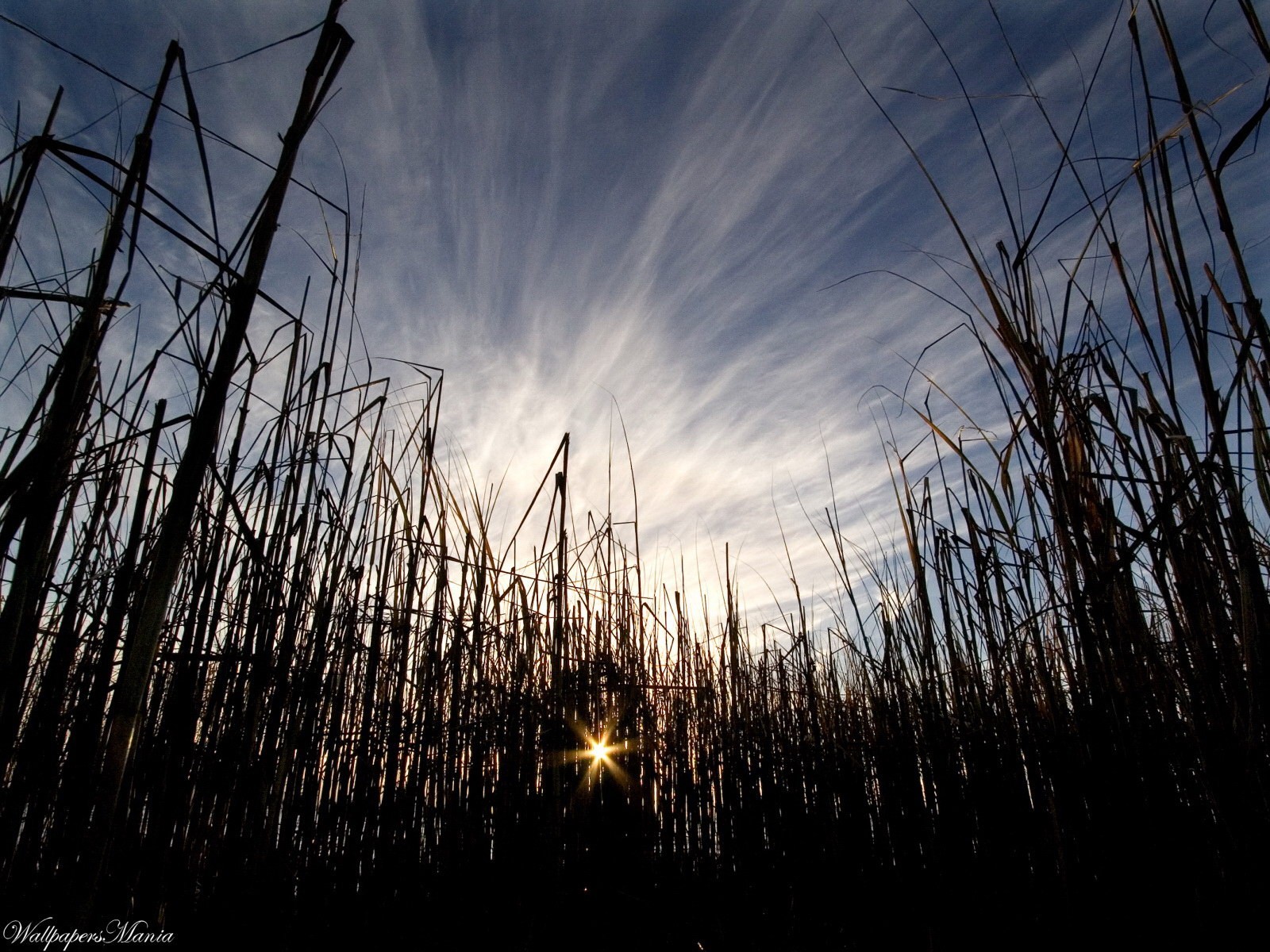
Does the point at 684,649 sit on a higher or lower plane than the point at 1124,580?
higher

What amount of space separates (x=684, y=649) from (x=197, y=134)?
7.04 feet

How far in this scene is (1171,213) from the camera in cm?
75

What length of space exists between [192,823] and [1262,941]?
1.63 metres

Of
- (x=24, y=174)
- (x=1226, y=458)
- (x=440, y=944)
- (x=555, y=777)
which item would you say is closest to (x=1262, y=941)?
(x=1226, y=458)

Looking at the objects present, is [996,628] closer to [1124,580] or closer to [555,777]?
[1124,580]

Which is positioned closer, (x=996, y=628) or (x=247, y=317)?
(x=247, y=317)

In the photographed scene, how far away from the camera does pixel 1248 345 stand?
2.44 ft

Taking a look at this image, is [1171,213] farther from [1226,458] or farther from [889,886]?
[889,886]

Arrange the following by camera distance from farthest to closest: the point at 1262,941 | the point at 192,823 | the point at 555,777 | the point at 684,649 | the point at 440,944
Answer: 1. the point at 684,649
2. the point at 555,777
3. the point at 440,944
4. the point at 192,823
5. the point at 1262,941

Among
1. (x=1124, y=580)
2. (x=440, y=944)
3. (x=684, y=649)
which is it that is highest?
(x=684, y=649)

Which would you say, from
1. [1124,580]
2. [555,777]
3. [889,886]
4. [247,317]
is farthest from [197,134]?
[889,886]

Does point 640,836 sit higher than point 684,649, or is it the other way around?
point 684,649

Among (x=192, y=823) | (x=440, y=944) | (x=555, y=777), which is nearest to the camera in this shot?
(x=192, y=823)

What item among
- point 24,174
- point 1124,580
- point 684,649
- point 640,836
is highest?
point 24,174
